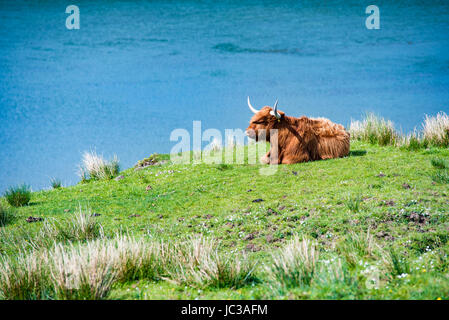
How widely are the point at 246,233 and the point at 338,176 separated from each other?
191 inches

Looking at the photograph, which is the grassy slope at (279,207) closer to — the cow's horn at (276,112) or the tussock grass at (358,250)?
the tussock grass at (358,250)

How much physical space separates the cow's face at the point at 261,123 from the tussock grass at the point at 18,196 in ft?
26.6

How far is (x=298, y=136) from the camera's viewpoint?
1366 centimetres

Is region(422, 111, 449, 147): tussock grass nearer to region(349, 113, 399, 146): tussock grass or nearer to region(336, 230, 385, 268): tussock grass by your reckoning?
region(349, 113, 399, 146): tussock grass

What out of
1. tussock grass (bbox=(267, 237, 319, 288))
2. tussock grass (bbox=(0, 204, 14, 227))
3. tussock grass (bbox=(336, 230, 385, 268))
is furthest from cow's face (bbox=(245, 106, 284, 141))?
tussock grass (bbox=(267, 237, 319, 288))

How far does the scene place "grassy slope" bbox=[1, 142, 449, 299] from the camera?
5.28m

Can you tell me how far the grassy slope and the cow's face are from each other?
1.40 meters

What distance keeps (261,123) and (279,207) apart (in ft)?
15.5

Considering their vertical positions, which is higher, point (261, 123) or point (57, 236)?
point (261, 123)

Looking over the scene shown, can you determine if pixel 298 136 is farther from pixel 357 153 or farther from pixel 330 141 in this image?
pixel 357 153

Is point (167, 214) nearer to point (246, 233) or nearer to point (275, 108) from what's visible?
point (246, 233)

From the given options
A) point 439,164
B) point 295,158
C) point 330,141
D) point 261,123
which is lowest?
point 439,164

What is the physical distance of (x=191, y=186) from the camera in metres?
12.6

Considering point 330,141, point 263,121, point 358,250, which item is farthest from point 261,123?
point 358,250
